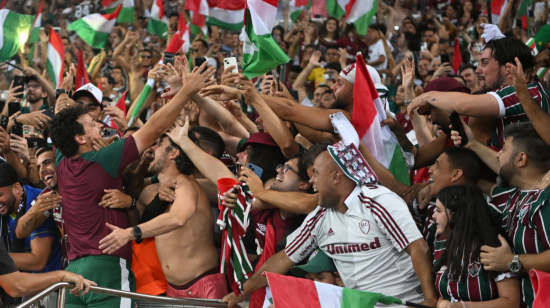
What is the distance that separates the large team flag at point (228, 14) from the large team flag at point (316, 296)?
22.0 feet

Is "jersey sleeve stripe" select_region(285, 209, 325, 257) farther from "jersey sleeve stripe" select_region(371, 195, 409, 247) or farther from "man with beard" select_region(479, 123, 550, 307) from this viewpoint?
"man with beard" select_region(479, 123, 550, 307)

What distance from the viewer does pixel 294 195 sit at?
451 cm

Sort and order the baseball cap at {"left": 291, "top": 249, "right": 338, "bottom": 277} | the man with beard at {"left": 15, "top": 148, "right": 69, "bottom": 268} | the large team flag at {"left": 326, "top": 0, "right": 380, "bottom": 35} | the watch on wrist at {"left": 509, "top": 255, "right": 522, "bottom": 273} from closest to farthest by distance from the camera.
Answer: the watch on wrist at {"left": 509, "top": 255, "right": 522, "bottom": 273} < the baseball cap at {"left": 291, "top": 249, "right": 338, "bottom": 277} < the man with beard at {"left": 15, "top": 148, "right": 69, "bottom": 268} < the large team flag at {"left": 326, "top": 0, "right": 380, "bottom": 35}

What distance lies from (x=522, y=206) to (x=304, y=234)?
1.49 meters

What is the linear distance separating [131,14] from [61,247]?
7.12 meters

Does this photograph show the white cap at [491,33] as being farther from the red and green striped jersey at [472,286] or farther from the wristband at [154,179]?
the wristband at [154,179]

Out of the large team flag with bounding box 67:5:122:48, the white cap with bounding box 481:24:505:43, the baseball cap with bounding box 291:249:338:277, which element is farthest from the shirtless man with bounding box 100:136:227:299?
the large team flag with bounding box 67:5:122:48

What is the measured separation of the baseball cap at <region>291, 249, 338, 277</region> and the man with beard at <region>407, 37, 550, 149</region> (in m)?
1.32

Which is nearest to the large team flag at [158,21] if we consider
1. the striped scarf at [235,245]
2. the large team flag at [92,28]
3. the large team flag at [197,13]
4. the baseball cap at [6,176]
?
the large team flag at [197,13]

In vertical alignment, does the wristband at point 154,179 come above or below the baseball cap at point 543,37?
below

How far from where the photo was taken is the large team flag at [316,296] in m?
3.75

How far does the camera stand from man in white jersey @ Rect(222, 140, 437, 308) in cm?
394

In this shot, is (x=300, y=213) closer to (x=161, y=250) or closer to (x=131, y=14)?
(x=161, y=250)

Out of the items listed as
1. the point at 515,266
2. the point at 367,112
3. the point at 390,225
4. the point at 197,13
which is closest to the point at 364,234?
the point at 390,225
